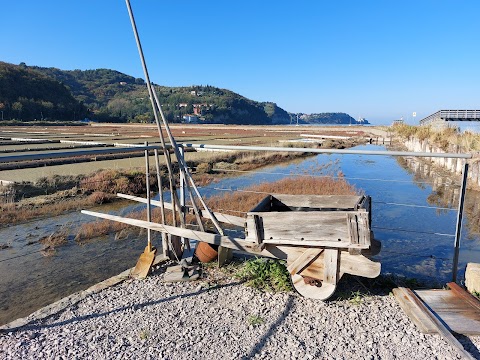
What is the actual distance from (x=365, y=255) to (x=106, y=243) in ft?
18.1

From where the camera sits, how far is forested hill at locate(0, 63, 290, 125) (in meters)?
98.6

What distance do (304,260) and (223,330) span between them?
97 centimetres

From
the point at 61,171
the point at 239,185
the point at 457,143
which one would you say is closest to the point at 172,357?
the point at 239,185

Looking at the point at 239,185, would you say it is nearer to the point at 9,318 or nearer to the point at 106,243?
the point at 106,243

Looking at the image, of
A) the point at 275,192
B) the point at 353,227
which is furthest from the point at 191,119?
the point at 353,227

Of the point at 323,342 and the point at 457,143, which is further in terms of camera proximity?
the point at 457,143

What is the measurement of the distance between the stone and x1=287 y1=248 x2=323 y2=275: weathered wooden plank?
4.90 ft

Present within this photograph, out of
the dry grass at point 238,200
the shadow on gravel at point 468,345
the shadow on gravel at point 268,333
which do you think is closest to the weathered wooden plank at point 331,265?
the shadow on gravel at point 268,333

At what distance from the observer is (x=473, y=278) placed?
343 centimetres

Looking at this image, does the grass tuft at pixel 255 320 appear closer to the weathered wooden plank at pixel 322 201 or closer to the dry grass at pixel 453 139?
the weathered wooden plank at pixel 322 201

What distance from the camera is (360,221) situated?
306 cm

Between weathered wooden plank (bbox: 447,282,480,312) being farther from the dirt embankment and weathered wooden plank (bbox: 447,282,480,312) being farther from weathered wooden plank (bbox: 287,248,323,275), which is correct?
the dirt embankment

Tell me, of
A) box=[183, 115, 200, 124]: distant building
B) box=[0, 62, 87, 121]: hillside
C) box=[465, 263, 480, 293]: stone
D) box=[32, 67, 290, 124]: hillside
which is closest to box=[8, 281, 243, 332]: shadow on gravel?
box=[465, 263, 480, 293]: stone

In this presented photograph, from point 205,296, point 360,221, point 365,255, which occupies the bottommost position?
point 205,296
